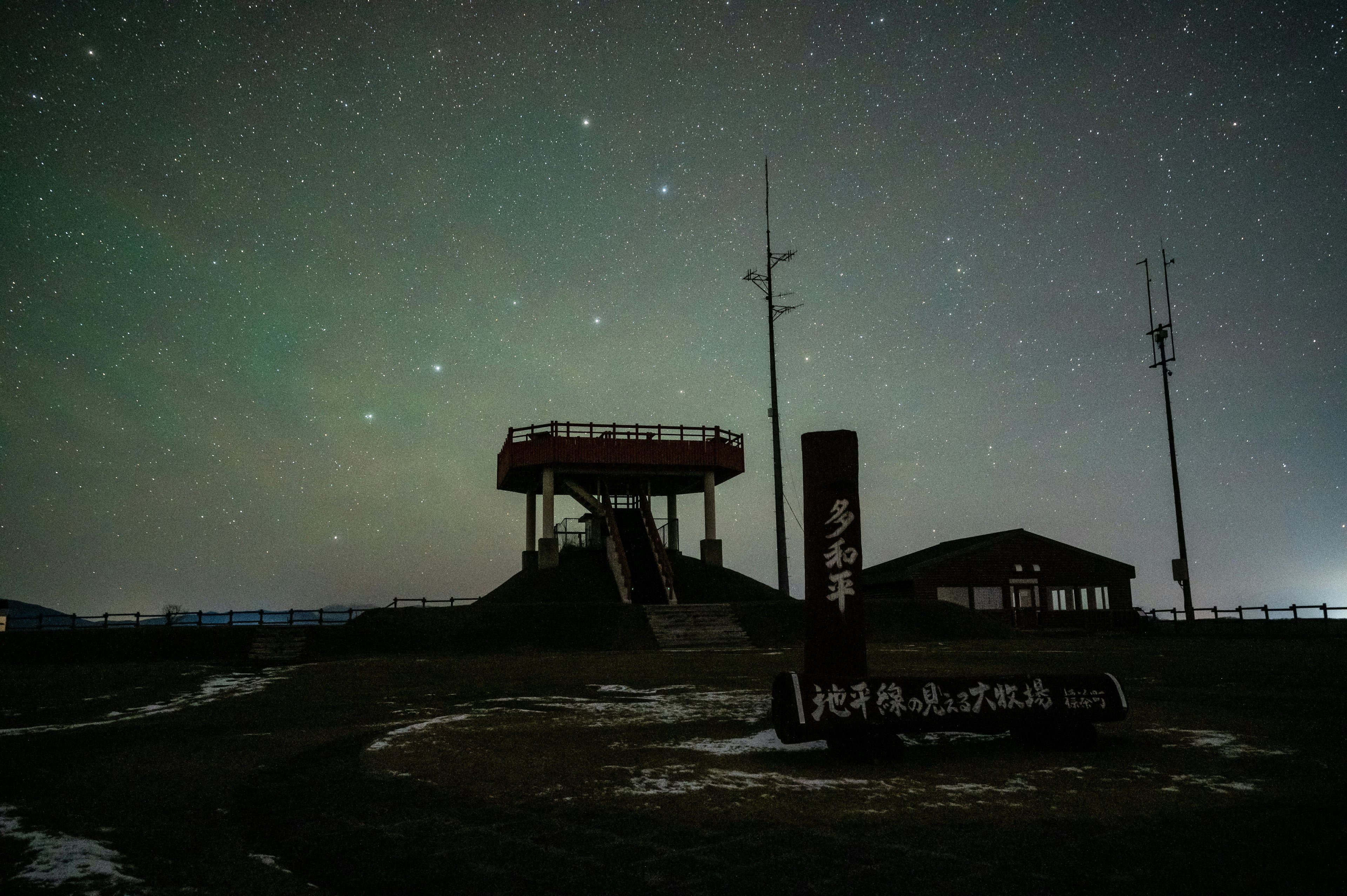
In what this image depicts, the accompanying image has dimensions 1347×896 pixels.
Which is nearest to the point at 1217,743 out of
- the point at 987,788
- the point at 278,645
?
the point at 987,788

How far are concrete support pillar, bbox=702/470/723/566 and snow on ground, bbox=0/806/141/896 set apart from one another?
106 ft

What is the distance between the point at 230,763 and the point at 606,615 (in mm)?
19720

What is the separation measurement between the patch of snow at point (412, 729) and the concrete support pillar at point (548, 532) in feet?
78.7

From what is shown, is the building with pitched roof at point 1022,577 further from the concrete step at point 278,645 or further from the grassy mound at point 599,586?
the concrete step at point 278,645

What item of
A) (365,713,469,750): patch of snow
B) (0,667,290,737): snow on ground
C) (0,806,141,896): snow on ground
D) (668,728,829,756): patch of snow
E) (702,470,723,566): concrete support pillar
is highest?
(702,470,723,566): concrete support pillar

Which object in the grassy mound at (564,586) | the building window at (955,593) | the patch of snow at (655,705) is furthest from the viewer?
the building window at (955,593)

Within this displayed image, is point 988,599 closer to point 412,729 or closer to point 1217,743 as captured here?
point 1217,743

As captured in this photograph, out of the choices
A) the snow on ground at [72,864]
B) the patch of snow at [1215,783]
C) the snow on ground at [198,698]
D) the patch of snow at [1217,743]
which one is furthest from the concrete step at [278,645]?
the patch of snow at [1215,783]

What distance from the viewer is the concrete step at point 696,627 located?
25516 millimetres

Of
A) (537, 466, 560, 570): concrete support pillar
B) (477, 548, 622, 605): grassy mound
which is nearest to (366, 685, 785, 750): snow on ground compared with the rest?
(477, 548, 622, 605): grassy mound

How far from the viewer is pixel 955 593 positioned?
136 feet

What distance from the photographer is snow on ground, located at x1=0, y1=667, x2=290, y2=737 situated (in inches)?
436

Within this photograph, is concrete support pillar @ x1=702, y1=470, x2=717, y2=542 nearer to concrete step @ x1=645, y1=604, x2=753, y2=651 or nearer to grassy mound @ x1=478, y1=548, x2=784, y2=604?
grassy mound @ x1=478, y1=548, x2=784, y2=604

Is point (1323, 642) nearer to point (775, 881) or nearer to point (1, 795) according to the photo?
point (775, 881)
